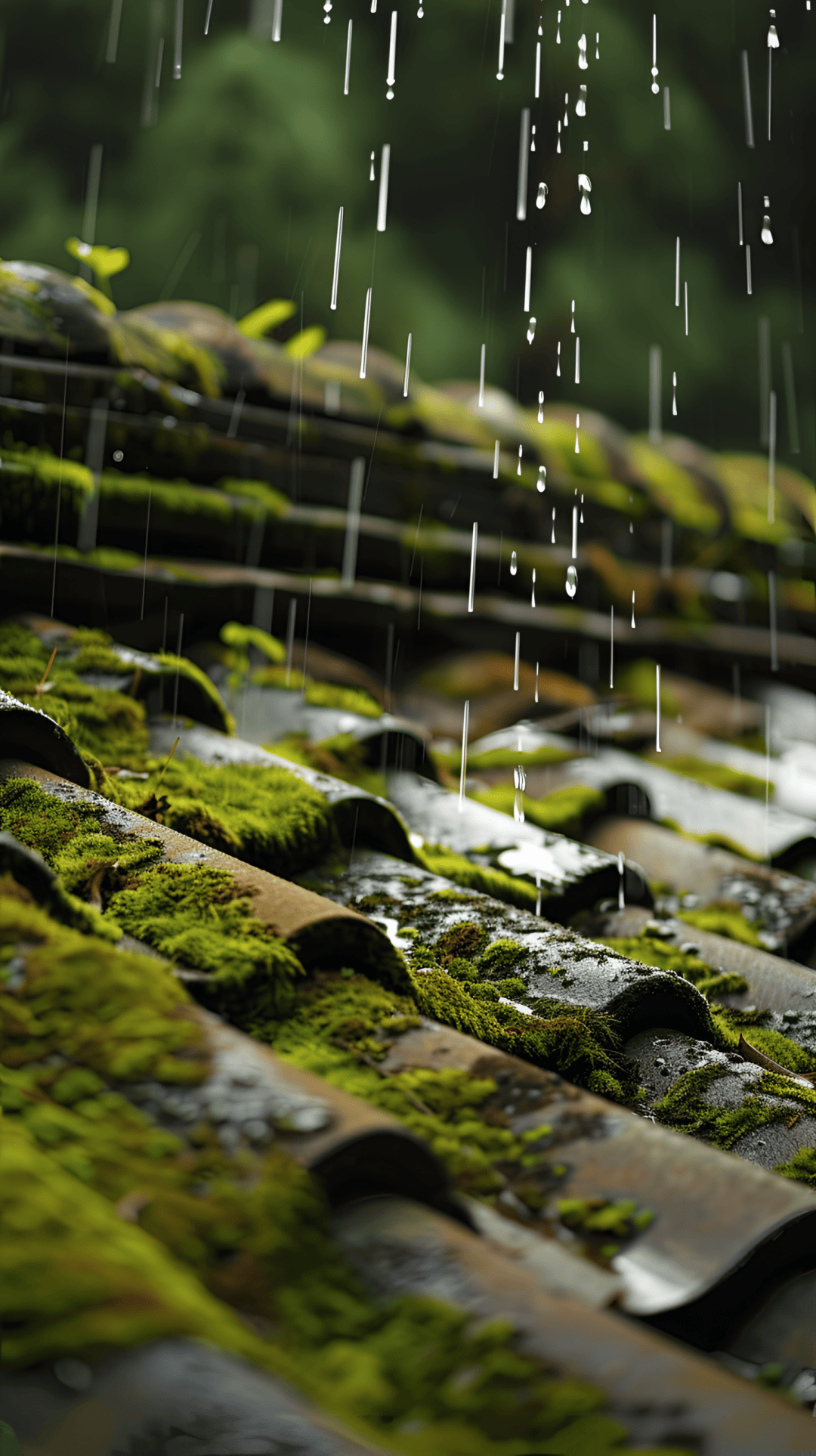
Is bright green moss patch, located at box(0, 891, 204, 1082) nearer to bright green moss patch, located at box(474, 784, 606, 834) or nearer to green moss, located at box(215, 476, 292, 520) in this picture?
bright green moss patch, located at box(474, 784, 606, 834)

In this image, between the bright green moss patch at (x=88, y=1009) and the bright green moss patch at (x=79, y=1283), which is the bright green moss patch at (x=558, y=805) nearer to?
the bright green moss patch at (x=88, y=1009)

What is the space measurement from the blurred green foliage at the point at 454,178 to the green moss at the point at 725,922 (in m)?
9.19

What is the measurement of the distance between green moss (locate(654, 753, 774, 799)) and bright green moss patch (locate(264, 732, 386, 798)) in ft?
7.71

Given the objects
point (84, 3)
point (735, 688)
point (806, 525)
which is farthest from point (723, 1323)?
point (84, 3)

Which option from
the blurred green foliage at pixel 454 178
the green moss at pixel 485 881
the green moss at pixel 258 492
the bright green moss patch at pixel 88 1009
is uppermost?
the blurred green foliage at pixel 454 178

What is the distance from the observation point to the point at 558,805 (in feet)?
15.1

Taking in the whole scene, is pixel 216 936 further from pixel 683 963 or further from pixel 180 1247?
pixel 683 963

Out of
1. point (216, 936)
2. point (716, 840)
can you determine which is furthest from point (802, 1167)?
point (716, 840)

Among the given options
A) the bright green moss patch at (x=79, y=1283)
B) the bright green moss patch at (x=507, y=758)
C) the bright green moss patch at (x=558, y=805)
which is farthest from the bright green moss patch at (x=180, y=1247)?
the bright green moss patch at (x=507, y=758)

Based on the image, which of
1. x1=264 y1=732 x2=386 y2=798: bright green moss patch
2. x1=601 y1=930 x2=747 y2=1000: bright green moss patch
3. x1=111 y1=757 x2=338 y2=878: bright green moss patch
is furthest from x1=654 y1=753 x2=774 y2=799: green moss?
x1=111 y1=757 x2=338 y2=878: bright green moss patch

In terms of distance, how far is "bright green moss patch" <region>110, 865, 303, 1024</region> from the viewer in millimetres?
1824

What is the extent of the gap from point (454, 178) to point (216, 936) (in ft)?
42.8

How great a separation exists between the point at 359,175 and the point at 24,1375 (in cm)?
1363

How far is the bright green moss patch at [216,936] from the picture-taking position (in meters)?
1.82
